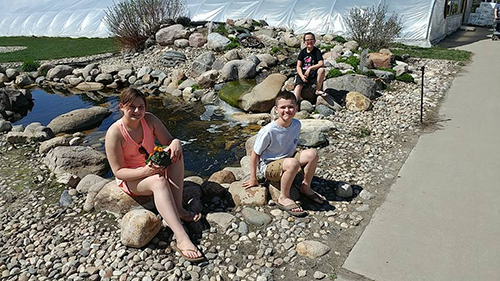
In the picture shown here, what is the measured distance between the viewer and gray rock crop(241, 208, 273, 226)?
13.5ft

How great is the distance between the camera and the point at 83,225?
421 centimetres

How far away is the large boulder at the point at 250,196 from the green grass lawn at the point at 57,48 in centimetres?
1542

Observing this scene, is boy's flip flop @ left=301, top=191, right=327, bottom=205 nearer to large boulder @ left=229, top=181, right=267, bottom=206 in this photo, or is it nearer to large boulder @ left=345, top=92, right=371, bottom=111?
large boulder @ left=229, top=181, right=267, bottom=206

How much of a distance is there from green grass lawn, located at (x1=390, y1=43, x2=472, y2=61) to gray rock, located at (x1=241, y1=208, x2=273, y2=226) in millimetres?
10786

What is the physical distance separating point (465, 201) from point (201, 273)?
3074 mm

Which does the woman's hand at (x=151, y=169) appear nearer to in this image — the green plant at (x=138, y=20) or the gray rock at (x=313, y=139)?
the gray rock at (x=313, y=139)

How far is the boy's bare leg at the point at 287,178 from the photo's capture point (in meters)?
4.11

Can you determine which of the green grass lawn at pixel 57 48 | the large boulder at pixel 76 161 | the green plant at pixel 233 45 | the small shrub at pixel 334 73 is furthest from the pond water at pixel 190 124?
the green grass lawn at pixel 57 48

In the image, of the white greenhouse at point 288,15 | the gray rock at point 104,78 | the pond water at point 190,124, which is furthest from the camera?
the white greenhouse at point 288,15

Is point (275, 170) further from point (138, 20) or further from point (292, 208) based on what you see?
point (138, 20)

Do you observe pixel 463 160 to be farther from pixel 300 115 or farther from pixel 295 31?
pixel 295 31

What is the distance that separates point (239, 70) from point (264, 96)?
2890mm

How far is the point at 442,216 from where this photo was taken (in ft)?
13.4

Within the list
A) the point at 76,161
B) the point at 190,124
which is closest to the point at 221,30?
the point at 190,124
